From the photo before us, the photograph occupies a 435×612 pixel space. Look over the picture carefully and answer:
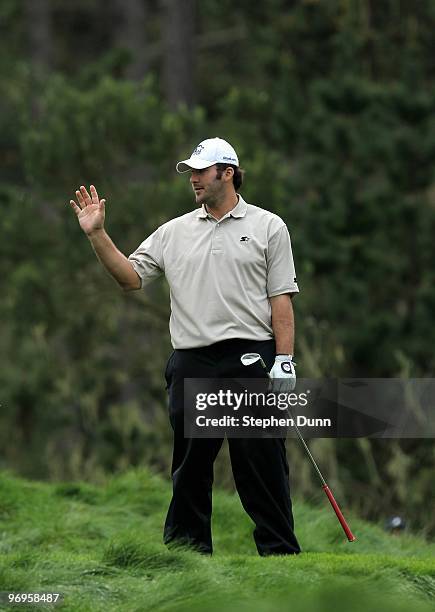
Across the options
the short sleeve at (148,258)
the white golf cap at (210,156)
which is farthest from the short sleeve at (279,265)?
the short sleeve at (148,258)

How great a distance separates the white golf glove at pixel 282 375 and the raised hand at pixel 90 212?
104 centimetres

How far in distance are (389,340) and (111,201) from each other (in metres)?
3.41

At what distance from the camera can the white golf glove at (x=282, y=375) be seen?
6605 millimetres

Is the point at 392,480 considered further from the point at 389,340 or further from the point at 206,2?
the point at 206,2

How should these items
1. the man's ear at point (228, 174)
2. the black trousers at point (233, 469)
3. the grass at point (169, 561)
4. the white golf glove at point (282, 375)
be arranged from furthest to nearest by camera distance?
the man's ear at point (228, 174)
the black trousers at point (233, 469)
the white golf glove at point (282, 375)
the grass at point (169, 561)

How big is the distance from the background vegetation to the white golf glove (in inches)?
316

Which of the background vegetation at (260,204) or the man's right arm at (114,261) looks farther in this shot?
the background vegetation at (260,204)

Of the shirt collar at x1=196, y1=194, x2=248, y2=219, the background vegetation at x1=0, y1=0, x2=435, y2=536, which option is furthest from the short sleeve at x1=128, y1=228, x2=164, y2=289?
the background vegetation at x1=0, y1=0, x2=435, y2=536

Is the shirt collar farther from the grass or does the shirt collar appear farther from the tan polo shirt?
the grass

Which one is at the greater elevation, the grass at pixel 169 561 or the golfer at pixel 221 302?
the golfer at pixel 221 302

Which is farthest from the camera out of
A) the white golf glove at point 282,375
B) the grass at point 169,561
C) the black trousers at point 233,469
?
the black trousers at point 233,469

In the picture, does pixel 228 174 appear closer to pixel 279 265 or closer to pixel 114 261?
pixel 279 265

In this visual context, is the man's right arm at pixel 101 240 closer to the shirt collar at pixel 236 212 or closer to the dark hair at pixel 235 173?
the shirt collar at pixel 236 212

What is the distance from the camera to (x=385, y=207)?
650 inches
